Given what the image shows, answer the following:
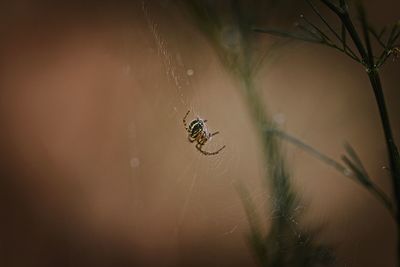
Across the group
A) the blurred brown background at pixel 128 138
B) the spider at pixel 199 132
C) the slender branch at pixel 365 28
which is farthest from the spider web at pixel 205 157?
the slender branch at pixel 365 28

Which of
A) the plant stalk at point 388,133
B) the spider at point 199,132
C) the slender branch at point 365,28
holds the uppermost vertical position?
the spider at point 199,132

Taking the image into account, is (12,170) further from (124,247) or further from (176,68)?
(176,68)

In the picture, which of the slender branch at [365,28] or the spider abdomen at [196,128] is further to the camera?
the spider abdomen at [196,128]

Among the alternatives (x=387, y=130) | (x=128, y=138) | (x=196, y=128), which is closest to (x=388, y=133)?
(x=387, y=130)

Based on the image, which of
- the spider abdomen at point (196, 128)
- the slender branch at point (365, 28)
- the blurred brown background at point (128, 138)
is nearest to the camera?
the slender branch at point (365, 28)

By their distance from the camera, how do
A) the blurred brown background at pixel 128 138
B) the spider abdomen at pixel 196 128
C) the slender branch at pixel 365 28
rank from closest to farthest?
the slender branch at pixel 365 28, the spider abdomen at pixel 196 128, the blurred brown background at pixel 128 138

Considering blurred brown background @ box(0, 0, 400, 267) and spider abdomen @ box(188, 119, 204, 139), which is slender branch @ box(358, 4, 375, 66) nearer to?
spider abdomen @ box(188, 119, 204, 139)

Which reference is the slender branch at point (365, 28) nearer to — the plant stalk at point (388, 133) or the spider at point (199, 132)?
the plant stalk at point (388, 133)

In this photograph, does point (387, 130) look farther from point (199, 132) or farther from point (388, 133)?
point (199, 132)

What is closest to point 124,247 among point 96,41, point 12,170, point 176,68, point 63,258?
point 63,258
